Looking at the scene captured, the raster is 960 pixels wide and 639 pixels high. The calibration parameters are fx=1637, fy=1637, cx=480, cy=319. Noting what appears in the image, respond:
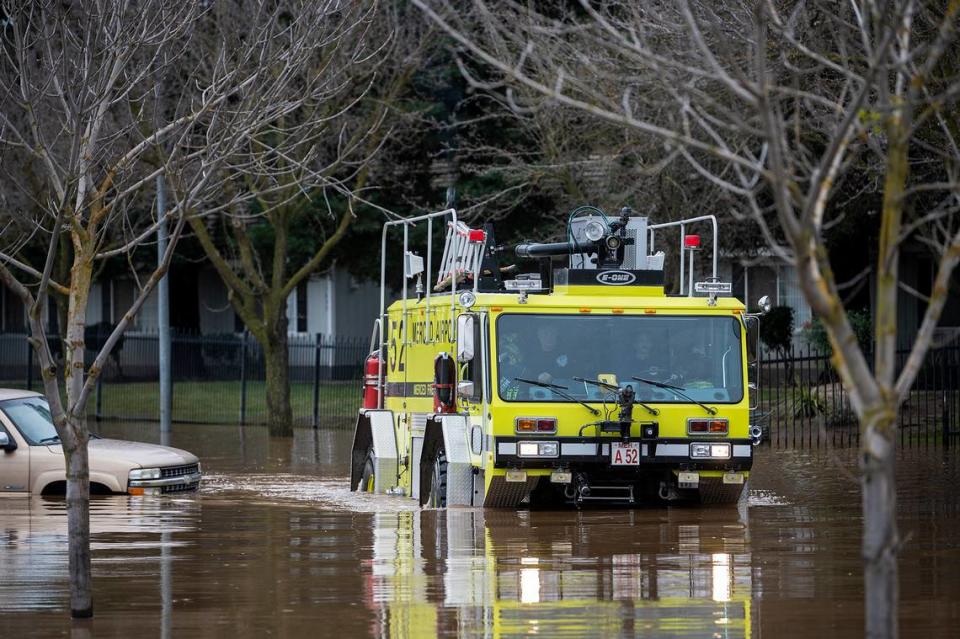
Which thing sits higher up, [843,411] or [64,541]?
[843,411]

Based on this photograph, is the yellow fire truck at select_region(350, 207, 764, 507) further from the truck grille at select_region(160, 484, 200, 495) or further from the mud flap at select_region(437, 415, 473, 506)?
the truck grille at select_region(160, 484, 200, 495)

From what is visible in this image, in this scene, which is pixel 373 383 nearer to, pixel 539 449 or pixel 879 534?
pixel 539 449

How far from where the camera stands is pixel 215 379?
39.8m

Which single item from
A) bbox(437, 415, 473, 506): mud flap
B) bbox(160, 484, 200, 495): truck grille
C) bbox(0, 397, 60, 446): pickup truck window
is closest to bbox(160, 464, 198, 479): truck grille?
bbox(160, 484, 200, 495): truck grille

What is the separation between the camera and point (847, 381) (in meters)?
6.61

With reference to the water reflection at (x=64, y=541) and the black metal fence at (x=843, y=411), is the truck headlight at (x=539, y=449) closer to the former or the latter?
the water reflection at (x=64, y=541)

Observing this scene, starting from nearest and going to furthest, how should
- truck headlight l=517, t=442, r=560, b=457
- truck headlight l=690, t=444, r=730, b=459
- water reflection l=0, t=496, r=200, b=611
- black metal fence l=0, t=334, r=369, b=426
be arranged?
water reflection l=0, t=496, r=200, b=611 → truck headlight l=517, t=442, r=560, b=457 → truck headlight l=690, t=444, r=730, b=459 → black metal fence l=0, t=334, r=369, b=426

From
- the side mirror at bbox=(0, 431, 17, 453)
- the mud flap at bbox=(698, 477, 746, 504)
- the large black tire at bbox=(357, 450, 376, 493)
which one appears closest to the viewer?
the mud flap at bbox=(698, 477, 746, 504)

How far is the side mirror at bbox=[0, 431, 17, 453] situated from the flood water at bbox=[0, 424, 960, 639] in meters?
0.54

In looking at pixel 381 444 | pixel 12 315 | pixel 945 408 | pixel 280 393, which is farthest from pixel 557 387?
pixel 12 315

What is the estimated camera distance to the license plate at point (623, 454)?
50.0 feet

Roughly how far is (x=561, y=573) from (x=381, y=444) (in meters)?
7.50

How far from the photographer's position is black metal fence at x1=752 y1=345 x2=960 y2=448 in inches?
973

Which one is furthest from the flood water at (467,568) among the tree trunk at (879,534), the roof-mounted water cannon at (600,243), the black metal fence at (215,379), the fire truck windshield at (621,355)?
the black metal fence at (215,379)
